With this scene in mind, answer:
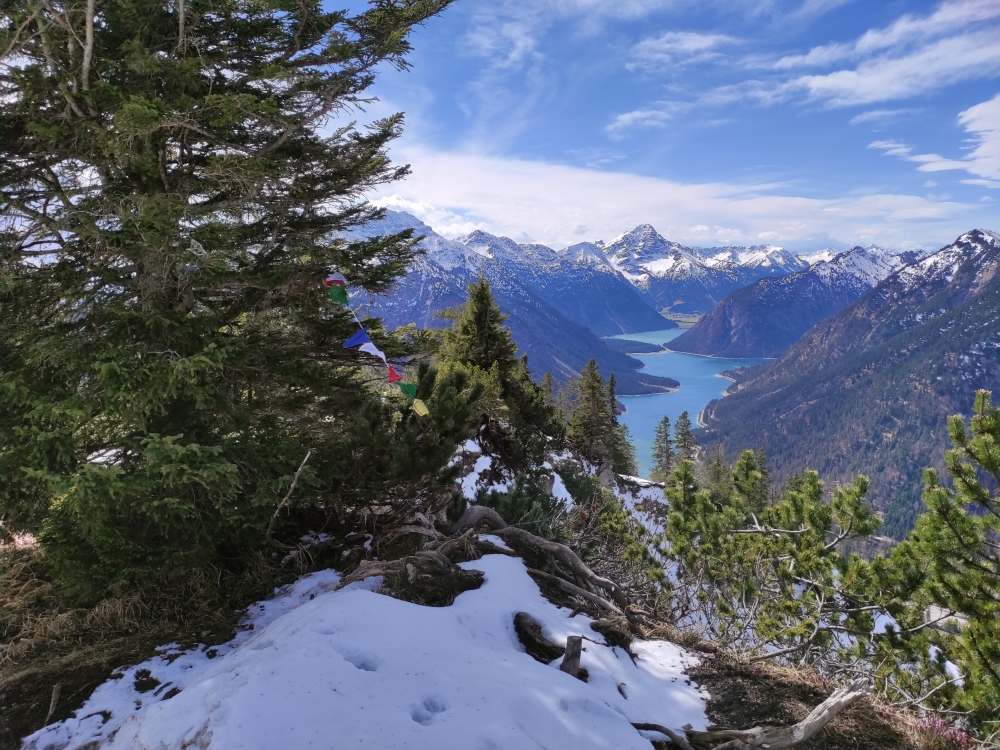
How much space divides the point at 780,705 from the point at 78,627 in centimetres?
600

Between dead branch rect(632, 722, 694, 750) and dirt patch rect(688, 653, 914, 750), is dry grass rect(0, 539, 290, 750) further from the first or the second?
dirt patch rect(688, 653, 914, 750)

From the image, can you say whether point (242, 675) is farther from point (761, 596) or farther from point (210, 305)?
A: point (761, 596)

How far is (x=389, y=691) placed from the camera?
2857 mm

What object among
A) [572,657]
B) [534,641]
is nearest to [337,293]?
[534,641]

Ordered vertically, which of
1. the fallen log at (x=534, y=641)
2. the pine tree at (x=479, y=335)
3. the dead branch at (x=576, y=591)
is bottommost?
the dead branch at (x=576, y=591)

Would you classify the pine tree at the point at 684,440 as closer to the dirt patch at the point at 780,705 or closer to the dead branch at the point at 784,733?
the dirt patch at the point at 780,705

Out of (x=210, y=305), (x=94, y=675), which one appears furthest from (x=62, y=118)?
(x=94, y=675)

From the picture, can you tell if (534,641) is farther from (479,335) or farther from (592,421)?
(592,421)

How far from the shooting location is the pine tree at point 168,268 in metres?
4.38

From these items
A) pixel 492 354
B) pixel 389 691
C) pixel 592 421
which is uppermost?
pixel 492 354

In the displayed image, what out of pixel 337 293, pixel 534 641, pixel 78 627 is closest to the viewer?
pixel 534 641

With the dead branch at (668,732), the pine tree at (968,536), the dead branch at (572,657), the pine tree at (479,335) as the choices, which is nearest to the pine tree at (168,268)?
the dead branch at (572,657)

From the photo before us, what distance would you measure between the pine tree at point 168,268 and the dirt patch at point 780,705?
3.36 m

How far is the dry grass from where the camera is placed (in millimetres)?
3651
